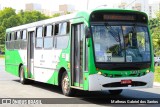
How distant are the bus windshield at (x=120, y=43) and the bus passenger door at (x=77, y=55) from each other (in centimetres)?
88

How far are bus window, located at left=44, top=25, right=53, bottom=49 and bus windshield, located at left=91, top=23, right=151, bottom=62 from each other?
13.0ft

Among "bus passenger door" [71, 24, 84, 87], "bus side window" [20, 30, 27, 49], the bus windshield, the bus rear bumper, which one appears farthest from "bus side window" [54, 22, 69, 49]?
"bus side window" [20, 30, 27, 49]

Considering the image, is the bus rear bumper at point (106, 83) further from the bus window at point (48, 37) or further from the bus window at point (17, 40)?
the bus window at point (17, 40)

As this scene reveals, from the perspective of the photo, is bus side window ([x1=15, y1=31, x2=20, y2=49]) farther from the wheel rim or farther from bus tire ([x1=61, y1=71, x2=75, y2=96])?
the wheel rim

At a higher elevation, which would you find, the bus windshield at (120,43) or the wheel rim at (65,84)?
the bus windshield at (120,43)

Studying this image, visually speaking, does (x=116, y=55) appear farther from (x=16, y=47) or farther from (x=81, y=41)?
(x=16, y=47)

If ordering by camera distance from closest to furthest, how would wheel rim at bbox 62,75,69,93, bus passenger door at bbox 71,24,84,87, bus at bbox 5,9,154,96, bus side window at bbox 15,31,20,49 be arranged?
bus at bbox 5,9,154,96 < bus passenger door at bbox 71,24,84,87 < wheel rim at bbox 62,75,69,93 < bus side window at bbox 15,31,20,49

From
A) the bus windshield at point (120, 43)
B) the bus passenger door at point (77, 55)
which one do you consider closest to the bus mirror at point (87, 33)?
the bus windshield at point (120, 43)

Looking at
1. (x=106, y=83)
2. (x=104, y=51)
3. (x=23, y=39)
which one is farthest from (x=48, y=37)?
(x=106, y=83)

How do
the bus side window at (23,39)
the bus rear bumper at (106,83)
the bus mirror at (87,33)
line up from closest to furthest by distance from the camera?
the bus rear bumper at (106,83)
the bus mirror at (87,33)
the bus side window at (23,39)

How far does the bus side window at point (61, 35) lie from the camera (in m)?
14.7

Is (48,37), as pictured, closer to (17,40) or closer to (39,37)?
(39,37)

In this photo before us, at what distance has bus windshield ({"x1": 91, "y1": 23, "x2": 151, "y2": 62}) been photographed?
→ 12.6 metres

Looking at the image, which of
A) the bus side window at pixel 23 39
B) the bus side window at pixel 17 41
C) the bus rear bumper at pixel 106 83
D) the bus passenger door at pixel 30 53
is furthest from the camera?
the bus side window at pixel 17 41
